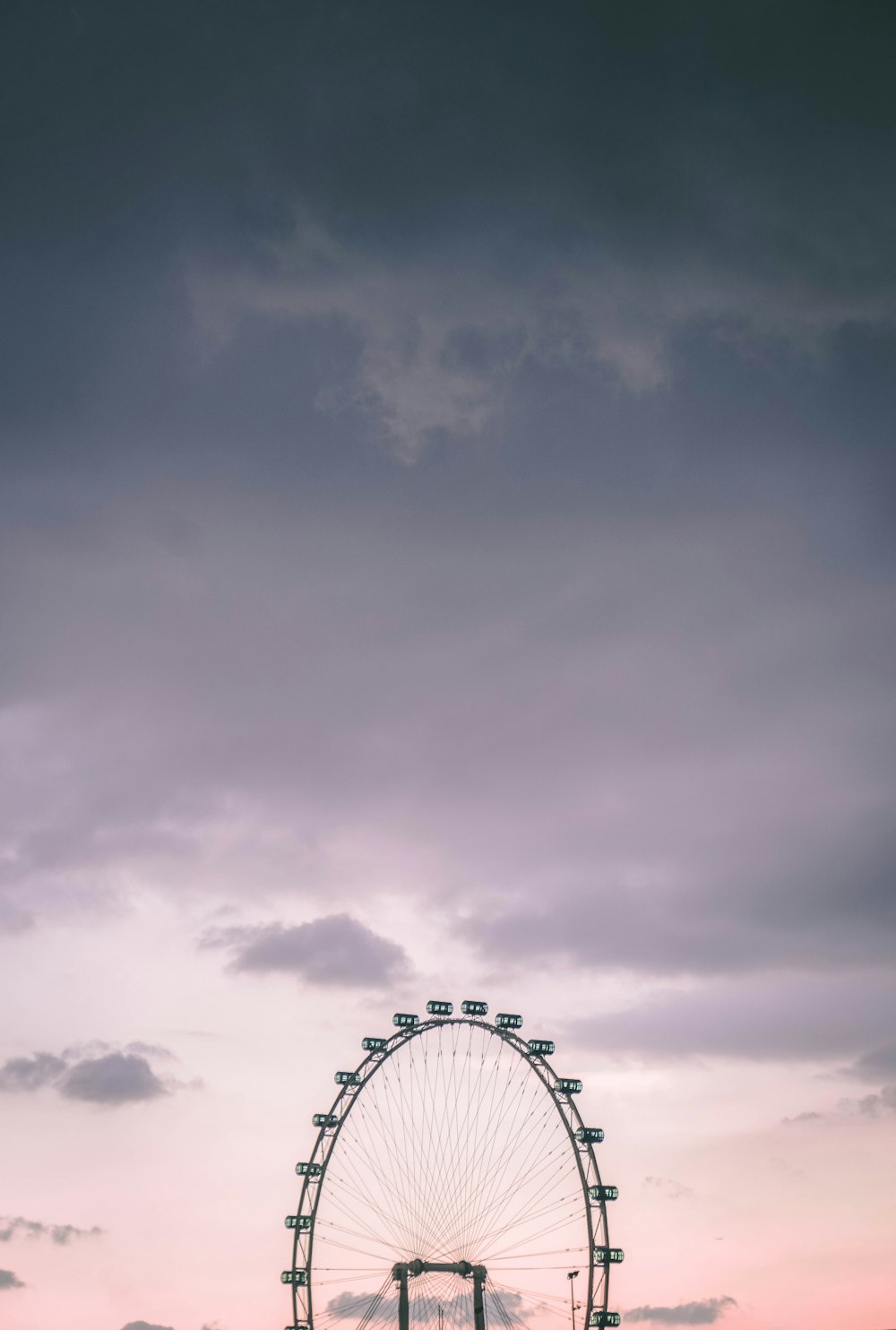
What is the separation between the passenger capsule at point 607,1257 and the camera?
6127 inches

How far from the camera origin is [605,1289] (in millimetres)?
155750

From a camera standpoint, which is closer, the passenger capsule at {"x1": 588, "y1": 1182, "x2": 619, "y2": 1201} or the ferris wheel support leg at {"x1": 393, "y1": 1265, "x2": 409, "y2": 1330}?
the passenger capsule at {"x1": 588, "y1": 1182, "x2": 619, "y2": 1201}

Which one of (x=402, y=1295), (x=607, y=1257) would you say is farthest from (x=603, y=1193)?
(x=402, y=1295)

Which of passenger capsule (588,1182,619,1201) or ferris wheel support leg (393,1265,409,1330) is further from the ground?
passenger capsule (588,1182,619,1201)

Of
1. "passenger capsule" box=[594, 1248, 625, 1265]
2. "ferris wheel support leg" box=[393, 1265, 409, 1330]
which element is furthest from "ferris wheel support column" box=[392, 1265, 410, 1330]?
"passenger capsule" box=[594, 1248, 625, 1265]

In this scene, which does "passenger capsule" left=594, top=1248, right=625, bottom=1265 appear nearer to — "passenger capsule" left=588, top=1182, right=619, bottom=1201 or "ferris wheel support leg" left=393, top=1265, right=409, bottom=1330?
"passenger capsule" left=588, top=1182, right=619, bottom=1201

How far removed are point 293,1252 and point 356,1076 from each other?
79.9 ft

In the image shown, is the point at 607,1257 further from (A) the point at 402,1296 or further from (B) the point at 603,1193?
(A) the point at 402,1296

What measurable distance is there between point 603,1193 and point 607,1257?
21.1 ft

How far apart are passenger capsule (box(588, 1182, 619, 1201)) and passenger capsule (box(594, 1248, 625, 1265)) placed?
16.7ft

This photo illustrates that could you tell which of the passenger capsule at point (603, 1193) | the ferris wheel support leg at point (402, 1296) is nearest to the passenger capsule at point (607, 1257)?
the passenger capsule at point (603, 1193)

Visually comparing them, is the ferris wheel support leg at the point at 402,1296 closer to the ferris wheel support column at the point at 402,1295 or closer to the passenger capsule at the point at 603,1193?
the ferris wheel support column at the point at 402,1295

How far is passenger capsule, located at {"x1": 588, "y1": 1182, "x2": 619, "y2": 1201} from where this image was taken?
157 metres

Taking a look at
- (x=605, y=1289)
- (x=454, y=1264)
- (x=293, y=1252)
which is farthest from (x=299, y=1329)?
(x=605, y=1289)
